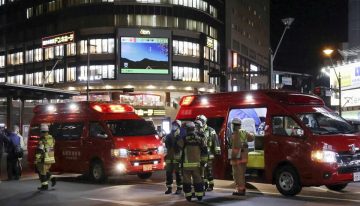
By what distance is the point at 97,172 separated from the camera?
1795cm

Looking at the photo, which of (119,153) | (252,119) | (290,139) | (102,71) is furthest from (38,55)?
(290,139)

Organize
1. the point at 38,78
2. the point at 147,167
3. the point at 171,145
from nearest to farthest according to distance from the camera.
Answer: the point at 171,145 → the point at 147,167 → the point at 38,78

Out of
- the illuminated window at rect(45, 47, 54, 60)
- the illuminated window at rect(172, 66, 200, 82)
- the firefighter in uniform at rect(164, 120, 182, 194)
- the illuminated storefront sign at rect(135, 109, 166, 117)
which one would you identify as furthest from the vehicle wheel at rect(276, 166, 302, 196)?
the illuminated window at rect(45, 47, 54, 60)

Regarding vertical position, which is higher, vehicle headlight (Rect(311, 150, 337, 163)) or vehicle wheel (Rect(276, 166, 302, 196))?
vehicle headlight (Rect(311, 150, 337, 163))

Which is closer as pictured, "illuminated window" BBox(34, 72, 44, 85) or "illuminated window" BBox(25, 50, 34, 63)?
"illuminated window" BBox(34, 72, 44, 85)

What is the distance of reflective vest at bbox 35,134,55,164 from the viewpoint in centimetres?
1584

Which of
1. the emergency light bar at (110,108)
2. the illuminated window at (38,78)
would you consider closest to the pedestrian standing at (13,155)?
the emergency light bar at (110,108)

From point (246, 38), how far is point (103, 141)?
9329cm

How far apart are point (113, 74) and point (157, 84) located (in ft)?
19.3

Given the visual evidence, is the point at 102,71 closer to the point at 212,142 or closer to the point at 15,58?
the point at 15,58

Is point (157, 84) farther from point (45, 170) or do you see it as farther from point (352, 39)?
point (45, 170)

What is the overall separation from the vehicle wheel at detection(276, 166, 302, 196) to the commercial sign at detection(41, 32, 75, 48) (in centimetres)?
6405

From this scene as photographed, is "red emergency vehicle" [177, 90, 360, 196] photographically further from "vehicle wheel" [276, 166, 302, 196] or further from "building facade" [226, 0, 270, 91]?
"building facade" [226, 0, 270, 91]

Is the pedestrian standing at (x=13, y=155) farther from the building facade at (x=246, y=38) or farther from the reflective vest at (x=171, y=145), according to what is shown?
the building facade at (x=246, y=38)
